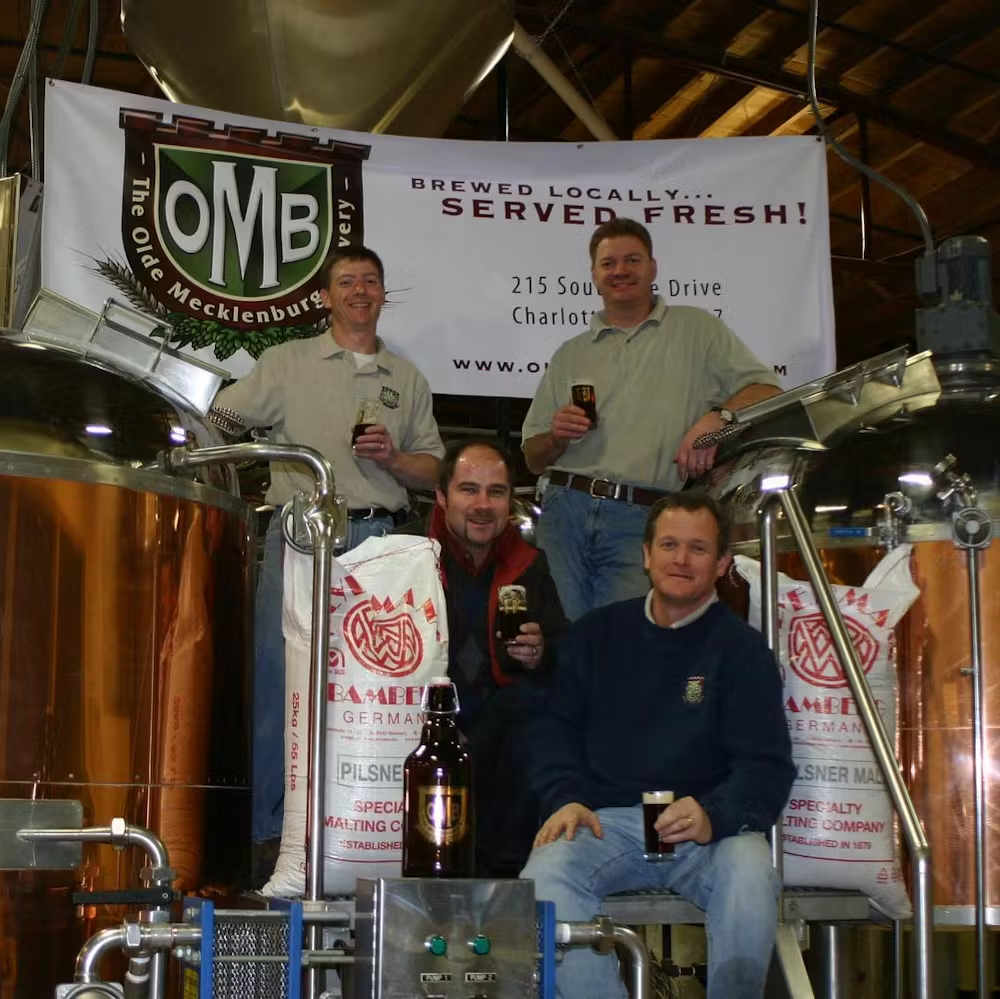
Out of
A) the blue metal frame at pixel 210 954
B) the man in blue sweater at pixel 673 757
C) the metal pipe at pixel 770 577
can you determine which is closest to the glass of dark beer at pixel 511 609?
the man in blue sweater at pixel 673 757

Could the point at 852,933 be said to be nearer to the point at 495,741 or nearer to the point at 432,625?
the point at 495,741

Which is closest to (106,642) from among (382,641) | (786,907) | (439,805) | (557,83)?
(382,641)

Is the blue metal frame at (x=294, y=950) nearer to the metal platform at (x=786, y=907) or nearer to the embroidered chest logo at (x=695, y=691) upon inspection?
the metal platform at (x=786, y=907)

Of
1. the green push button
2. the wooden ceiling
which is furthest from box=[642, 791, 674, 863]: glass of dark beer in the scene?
the wooden ceiling

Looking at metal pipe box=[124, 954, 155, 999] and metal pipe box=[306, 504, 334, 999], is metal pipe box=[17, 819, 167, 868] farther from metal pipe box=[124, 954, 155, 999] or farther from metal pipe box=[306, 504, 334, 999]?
metal pipe box=[306, 504, 334, 999]

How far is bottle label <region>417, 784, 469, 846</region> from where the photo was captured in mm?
3754

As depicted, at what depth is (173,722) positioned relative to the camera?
4.21m

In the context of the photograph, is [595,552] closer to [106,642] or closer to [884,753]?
[884,753]

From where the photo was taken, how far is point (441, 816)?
12.3ft

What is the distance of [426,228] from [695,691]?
9.09ft

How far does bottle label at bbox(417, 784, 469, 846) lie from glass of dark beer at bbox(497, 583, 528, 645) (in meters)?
0.62

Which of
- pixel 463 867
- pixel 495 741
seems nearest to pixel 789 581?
pixel 495 741

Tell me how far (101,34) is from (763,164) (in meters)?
6.39

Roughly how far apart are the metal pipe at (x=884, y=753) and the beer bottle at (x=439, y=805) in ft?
3.26
